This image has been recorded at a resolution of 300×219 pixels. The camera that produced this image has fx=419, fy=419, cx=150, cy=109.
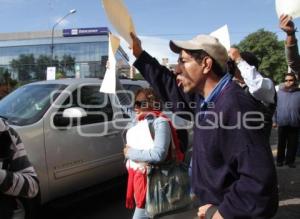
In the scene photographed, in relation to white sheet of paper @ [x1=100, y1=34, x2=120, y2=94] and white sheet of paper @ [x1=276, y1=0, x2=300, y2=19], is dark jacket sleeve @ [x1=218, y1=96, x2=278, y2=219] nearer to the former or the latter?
white sheet of paper @ [x1=276, y1=0, x2=300, y2=19]

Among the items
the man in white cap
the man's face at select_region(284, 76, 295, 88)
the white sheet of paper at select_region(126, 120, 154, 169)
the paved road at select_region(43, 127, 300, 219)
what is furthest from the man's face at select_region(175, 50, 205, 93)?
the man's face at select_region(284, 76, 295, 88)

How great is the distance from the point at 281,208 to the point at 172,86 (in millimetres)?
3395

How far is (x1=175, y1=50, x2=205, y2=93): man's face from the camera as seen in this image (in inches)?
87.2

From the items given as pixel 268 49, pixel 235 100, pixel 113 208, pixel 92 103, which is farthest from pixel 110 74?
pixel 268 49

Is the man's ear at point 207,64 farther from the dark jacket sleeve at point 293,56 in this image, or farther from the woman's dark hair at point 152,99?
the woman's dark hair at point 152,99

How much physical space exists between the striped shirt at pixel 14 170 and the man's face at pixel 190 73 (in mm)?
948

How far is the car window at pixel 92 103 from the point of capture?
5371mm

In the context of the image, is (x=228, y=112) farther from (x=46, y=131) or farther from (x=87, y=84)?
(x=87, y=84)

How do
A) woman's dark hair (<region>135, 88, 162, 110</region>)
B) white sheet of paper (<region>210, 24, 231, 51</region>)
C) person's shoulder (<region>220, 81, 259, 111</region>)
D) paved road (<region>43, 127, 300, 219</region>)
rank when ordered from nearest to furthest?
person's shoulder (<region>220, 81, 259, 111</region>)
white sheet of paper (<region>210, 24, 231, 51</region>)
woman's dark hair (<region>135, 88, 162, 110</region>)
paved road (<region>43, 127, 300, 219</region>)

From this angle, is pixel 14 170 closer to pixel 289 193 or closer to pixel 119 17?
pixel 119 17

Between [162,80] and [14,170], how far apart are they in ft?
3.60

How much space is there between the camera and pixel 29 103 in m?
5.12

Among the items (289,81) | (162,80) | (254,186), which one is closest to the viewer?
(254,186)

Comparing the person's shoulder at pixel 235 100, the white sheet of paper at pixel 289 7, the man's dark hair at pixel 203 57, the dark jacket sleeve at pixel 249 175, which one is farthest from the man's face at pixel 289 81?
the dark jacket sleeve at pixel 249 175
